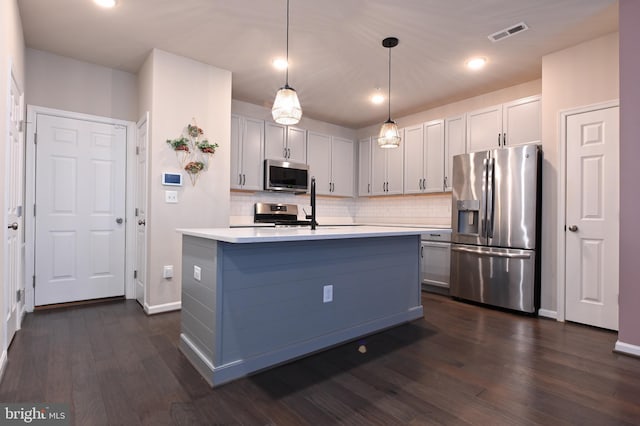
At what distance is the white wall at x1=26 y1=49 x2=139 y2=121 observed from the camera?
11.5ft


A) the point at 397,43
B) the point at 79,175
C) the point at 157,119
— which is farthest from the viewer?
the point at 79,175

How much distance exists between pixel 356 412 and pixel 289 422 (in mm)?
350

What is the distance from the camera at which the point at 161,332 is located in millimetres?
2895

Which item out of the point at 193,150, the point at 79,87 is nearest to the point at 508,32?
the point at 193,150

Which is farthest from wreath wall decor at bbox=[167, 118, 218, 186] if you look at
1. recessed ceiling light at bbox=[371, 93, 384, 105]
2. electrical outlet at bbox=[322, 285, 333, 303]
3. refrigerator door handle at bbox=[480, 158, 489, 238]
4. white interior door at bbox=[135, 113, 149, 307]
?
refrigerator door handle at bbox=[480, 158, 489, 238]

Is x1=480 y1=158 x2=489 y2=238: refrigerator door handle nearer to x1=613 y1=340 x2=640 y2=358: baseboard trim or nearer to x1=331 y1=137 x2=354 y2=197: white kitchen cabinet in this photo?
x1=613 y1=340 x2=640 y2=358: baseboard trim

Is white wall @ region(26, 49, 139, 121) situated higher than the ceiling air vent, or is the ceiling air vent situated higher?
the ceiling air vent

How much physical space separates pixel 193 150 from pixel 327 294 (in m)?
2.24

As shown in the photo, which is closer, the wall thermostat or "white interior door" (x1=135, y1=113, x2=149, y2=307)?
the wall thermostat

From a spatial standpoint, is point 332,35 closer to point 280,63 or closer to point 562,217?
point 280,63

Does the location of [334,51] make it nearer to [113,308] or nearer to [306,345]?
[306,345]

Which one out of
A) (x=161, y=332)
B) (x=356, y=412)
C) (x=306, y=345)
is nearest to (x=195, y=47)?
(x=161, y=332)

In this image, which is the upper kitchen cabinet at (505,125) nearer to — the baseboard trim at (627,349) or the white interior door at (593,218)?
the white interior door at (593,218)

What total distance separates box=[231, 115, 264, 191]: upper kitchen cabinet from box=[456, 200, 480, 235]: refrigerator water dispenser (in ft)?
9.00
